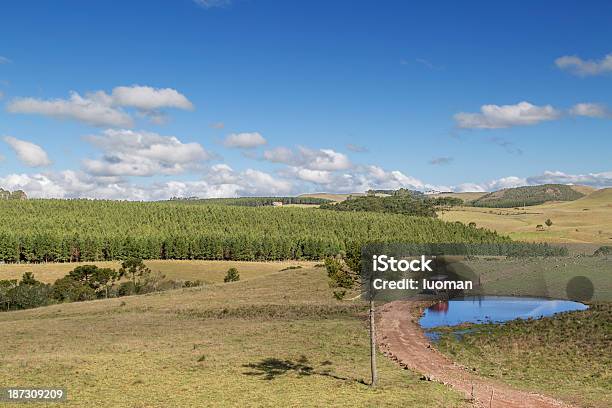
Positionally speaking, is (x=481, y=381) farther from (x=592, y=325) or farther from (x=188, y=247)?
(x=188, y=247)

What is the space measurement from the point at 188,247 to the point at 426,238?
292 feet

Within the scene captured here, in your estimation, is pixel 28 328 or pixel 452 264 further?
pixel 452 264

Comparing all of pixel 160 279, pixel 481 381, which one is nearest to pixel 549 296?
pixel 481 381

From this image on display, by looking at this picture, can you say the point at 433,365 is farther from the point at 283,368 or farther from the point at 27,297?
the point at 27,297

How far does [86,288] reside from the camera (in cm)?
10244

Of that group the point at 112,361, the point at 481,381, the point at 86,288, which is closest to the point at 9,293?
the point at 86,288

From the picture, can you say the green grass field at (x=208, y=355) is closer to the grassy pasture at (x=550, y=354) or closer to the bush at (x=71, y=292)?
the grassy pasture at (x=550, y=354)

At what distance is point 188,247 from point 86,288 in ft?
256

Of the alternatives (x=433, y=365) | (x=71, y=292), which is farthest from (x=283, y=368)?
(x=71, y=292)

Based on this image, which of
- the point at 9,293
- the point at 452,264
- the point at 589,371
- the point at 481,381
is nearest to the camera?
the point at 481,381

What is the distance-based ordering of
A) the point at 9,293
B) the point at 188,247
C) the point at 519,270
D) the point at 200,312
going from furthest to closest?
1. the point at 188,247
2. the point at 519,270
3. the point at 9,293
4. the point at 200,312

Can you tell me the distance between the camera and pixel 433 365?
37.5m

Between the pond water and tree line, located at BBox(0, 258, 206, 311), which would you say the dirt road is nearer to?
the pond water

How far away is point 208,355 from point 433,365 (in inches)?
734
